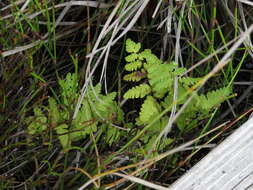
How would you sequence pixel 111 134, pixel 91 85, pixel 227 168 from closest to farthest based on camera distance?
pixel 227 168
pixel 91 85
pixel 111 134

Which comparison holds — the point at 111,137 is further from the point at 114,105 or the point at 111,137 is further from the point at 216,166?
the point at 216,166

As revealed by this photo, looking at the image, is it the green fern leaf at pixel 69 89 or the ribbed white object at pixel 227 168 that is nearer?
the ribbed white object at pixel 227 168

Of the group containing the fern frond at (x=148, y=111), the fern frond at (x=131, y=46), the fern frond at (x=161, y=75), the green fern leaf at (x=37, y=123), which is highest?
the fern frond at (x=131, y=46)

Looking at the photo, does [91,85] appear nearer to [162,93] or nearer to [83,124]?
[83,124]

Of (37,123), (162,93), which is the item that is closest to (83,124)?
(37,123)

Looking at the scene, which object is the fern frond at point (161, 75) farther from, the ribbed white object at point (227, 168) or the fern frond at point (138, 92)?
the ribbed white object at point (227, 168)

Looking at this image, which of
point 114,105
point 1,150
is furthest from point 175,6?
point 1,150

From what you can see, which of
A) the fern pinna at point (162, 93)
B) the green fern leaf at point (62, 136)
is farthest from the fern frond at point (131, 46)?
the green fern leaf at point (62, 136)
